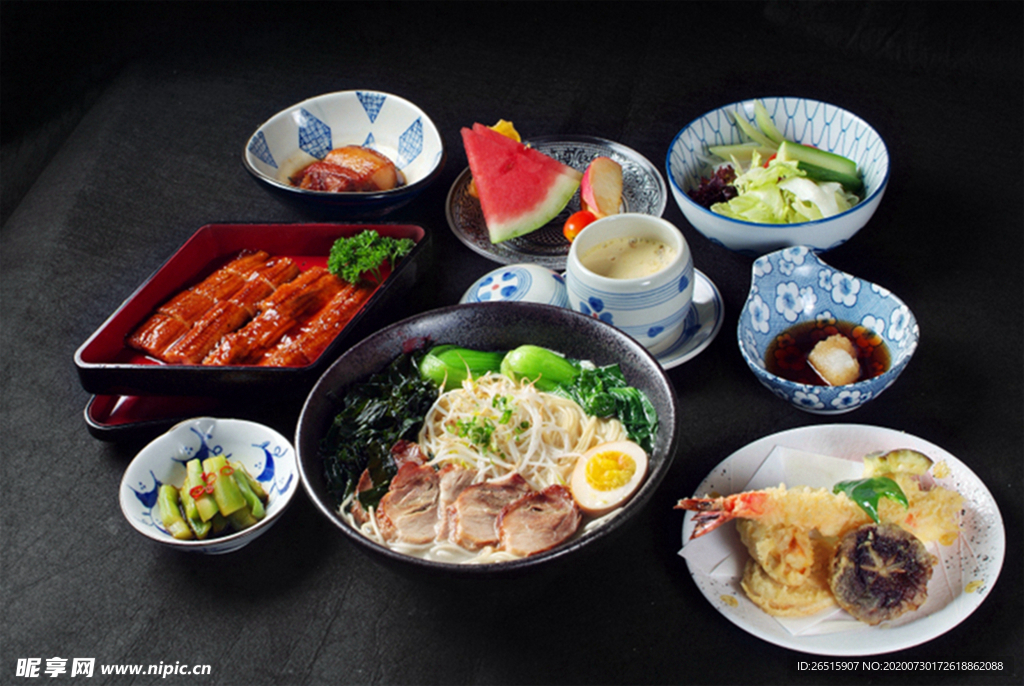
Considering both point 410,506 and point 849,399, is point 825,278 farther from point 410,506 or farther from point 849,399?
point 410,506

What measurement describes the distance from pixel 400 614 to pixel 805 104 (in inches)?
78.6

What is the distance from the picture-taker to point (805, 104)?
2529mm

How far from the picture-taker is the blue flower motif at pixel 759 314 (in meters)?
2.04

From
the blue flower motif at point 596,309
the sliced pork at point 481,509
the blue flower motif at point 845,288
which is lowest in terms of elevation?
the sliced pork at point 481,509

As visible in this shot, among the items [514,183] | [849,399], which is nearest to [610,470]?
[849,399]

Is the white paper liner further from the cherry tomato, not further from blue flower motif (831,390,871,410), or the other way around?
the cherry tomato

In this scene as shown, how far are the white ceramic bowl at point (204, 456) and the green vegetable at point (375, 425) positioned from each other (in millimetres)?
155

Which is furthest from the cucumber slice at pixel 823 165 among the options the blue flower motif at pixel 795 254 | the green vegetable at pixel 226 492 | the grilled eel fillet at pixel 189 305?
the green vegetable at pixel 226 492

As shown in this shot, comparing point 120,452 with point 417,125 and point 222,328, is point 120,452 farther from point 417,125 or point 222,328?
point 417,125

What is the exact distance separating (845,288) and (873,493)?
29.5 inches

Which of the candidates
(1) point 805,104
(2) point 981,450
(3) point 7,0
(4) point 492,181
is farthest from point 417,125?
(3) point 7,0

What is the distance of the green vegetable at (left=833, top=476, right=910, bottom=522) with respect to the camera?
4.84 ft

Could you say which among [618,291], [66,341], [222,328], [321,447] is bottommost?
[66,341]

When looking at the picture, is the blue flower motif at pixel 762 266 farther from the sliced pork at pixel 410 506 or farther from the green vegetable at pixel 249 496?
the green vegetable at pixel 249 496
